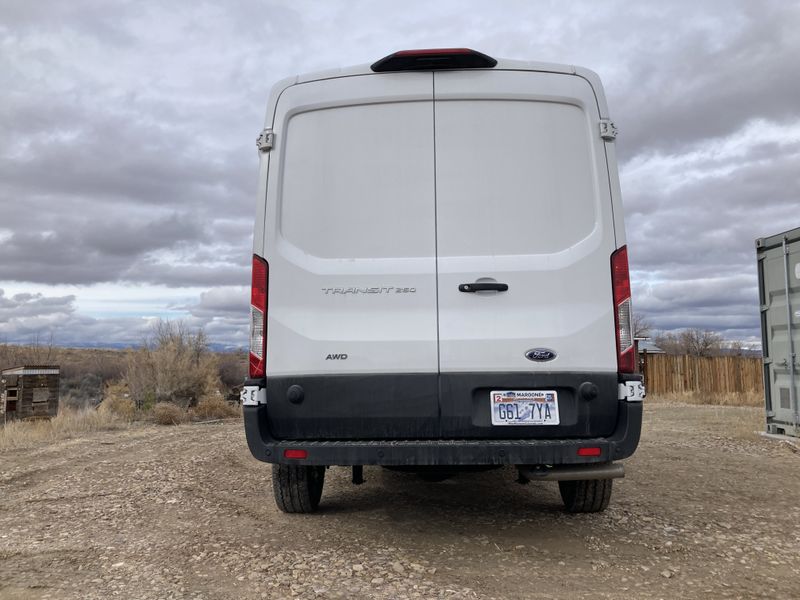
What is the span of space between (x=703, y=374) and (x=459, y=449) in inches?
761

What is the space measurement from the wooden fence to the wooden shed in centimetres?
1713

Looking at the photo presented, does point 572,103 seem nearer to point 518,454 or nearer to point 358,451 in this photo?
point 518,454

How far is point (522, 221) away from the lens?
12.0ft

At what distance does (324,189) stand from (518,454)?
190cm

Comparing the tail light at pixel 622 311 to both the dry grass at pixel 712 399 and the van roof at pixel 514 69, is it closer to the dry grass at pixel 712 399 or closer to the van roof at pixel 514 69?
the van roof at pixel 514 69

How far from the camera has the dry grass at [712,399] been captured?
17203 mm

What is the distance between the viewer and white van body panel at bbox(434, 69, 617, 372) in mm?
3559

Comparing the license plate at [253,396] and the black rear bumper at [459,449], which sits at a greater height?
the license plate at [253,396]

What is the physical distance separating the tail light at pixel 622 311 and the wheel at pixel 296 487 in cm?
217

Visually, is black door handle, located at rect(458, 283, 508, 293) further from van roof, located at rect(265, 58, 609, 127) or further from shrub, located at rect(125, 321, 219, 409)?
shrub, located at rect(125, 321, 219, 409)

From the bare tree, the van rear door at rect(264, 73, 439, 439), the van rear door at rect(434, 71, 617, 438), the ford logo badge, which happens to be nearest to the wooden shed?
the van rear door at rect(264, 73, 439, 439)

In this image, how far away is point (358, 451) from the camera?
3.55 metres

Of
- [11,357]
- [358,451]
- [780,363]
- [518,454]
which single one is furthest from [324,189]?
[11,357]

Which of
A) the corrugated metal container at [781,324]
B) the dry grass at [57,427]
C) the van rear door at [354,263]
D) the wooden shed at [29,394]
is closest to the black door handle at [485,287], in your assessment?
the van rear door at [354,263]
